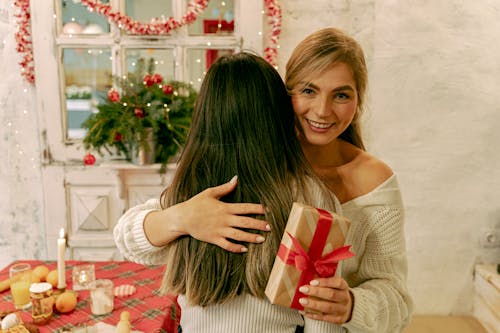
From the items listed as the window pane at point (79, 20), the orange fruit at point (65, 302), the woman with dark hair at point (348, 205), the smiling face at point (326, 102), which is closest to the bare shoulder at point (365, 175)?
the woman with dark hair at point (348, 205)

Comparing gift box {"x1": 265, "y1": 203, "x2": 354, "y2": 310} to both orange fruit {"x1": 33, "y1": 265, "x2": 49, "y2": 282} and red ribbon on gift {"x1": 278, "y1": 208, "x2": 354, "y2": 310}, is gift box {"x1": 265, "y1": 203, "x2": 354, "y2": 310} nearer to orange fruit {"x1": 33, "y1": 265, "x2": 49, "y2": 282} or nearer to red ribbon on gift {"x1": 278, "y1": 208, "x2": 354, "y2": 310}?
red ribbon on gift {"x1": 278, "y1": 208, "x2": 354, "y2": 310}

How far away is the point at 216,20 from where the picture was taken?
2967mm

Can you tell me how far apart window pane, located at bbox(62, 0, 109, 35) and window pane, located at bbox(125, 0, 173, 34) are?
182 millimetres

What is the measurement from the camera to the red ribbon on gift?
2.89 feet

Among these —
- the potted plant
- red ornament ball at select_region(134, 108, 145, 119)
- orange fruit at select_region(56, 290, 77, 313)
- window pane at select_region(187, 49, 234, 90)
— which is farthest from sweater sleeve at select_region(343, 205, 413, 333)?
window pane at select_region(187, 49, 234, 90)

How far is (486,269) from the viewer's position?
120 inches

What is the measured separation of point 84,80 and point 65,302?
193 centimetres

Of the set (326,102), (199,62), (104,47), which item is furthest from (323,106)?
(104,47)

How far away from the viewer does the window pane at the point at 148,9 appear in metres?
2.91

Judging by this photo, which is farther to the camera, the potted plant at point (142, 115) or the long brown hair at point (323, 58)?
the potted plant at point (142, 115)

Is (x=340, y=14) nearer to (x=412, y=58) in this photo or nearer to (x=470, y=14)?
(x=412, y=58)

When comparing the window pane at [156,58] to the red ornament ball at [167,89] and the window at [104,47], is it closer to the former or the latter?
the window at [104,47]

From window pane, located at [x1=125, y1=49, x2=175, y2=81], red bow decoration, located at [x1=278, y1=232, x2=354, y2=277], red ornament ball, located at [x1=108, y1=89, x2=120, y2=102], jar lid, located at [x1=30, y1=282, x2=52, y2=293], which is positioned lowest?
jar lid, located at [x1=30, y1=282, x2=52, y2=293]

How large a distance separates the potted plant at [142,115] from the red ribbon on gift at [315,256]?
1912mm
